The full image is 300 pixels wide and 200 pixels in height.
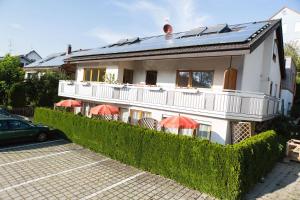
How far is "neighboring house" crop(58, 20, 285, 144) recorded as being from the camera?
12.7 meters

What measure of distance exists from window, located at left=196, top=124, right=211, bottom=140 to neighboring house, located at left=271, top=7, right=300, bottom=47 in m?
36.5

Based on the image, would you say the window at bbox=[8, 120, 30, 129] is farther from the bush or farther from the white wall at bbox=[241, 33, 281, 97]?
the white wall at bbox=[241, 33, 281, 97]

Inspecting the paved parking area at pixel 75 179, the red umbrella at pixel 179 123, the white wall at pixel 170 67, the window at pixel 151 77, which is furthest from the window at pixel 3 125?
the window at pixel 151 77

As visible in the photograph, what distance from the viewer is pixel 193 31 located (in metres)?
19.4

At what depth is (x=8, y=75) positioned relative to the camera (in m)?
27.9

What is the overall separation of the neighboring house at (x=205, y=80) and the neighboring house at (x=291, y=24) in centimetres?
2445

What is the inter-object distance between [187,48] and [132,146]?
6.51 metres

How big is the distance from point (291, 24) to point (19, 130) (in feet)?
142

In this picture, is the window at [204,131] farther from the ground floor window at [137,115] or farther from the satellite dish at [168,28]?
the satellite dish at [168,28]

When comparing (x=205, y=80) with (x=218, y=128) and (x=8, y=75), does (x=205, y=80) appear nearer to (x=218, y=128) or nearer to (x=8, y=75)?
(x=218, y=128)

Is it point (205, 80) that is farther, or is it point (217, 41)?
point (205, 80)

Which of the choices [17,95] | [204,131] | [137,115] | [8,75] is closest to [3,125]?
[137,115]

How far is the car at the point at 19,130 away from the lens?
1508 cm

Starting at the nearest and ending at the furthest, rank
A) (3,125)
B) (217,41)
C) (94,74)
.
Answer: (217,41) < (3,125) < (94,74)
